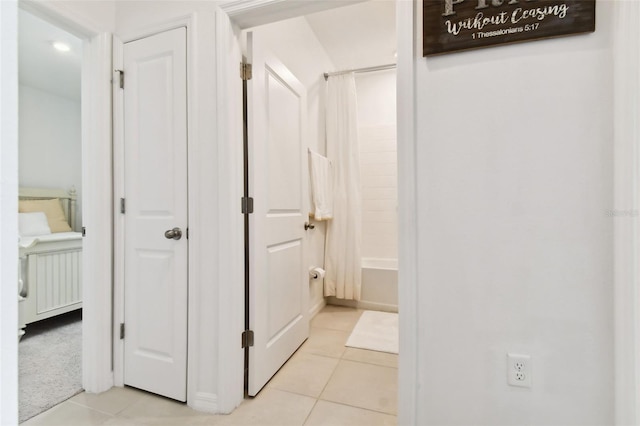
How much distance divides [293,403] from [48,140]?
4.07 meters

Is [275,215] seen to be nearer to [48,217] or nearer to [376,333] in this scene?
[376,333]

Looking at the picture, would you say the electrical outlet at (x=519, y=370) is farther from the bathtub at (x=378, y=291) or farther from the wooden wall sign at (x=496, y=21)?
the bathtub at (x=378, y=291)

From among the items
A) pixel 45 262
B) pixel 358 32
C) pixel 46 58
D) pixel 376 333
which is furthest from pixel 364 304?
pixel 46 58

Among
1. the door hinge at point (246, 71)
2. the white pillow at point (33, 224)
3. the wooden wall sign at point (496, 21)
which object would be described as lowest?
the white pillow at point (33, 224)

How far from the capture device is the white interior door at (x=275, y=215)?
1.64m

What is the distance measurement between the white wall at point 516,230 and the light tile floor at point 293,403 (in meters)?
0.48

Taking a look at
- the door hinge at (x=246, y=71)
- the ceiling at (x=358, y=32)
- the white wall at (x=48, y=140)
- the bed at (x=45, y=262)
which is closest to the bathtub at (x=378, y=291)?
the door hinge at (x=246, y=71)

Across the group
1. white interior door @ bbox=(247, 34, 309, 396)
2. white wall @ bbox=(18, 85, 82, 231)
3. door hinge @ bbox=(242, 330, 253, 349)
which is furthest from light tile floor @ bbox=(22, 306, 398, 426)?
white wall @ bbox=(18, 85, 82, 231)

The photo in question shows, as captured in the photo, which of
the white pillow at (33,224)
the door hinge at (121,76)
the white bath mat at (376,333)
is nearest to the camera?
the door hinge at (121,76)

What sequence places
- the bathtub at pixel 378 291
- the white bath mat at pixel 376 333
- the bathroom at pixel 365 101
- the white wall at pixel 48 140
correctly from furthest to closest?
1. the white wall at pixel 48 140
2. the bathtub at pixel 378 291
3. the bathroom at pixel 365 101
4. the white bath mat at pixel 376 333

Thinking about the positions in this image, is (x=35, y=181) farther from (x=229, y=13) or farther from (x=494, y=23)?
(x=494, y=23)

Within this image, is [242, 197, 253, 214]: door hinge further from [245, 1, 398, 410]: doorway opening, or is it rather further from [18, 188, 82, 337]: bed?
[18, 188, 82, 337]: bed

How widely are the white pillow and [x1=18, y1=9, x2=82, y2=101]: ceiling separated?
1.46 metres
